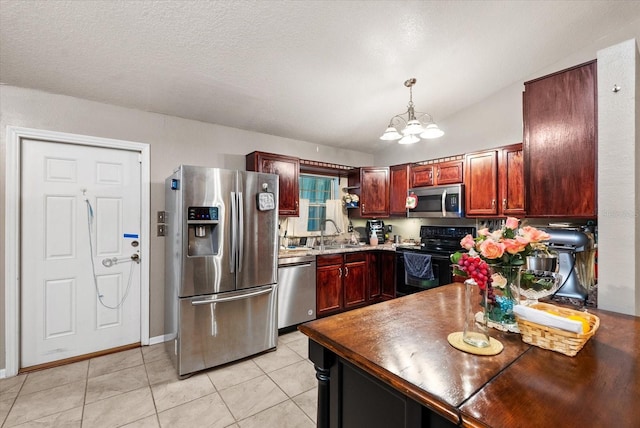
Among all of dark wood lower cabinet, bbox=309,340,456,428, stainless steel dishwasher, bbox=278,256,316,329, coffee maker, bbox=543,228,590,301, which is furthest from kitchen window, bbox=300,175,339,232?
dark wood lower cabinet, bbox=309,340,456,428

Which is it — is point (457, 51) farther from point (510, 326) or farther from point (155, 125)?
point (155, 125)

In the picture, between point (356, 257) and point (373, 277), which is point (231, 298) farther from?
point (373, 277)

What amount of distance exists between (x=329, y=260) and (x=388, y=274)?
1039 millimetres

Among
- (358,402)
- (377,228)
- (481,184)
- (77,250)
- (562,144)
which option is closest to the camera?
(358,402)

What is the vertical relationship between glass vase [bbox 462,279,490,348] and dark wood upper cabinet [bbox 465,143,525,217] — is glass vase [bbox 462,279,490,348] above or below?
below

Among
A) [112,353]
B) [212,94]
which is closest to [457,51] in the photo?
[212,94]

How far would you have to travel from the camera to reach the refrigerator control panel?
242 centimetres

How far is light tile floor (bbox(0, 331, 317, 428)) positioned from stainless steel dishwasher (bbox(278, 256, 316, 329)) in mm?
568

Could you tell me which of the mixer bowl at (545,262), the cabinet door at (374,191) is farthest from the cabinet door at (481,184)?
the mixer bowl at (545,262)

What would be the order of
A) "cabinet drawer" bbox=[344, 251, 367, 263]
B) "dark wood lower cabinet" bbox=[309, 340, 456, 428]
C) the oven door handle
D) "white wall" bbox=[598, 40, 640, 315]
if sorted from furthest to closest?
1. "cabinet drawer" bbox=[344, 251, 367, 263]
2. the oven door handle
3. "white wall" bbox=[598, 40, 640, 315]
4. "dark wood lower cabinet" bbox=[309, 340, 456, 428]

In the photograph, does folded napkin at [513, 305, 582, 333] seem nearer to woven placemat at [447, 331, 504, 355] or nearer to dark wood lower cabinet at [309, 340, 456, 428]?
woven placemat at [447, 331, 504, 355]

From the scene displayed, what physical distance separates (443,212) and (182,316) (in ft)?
10.4

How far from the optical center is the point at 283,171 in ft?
11.9

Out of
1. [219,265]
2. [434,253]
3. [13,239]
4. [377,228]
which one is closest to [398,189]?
[377,228]
